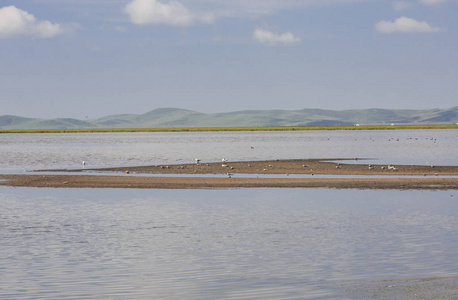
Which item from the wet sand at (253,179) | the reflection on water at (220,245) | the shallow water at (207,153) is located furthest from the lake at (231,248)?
the shallow water at (207,153)

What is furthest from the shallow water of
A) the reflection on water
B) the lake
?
Answer: the lake

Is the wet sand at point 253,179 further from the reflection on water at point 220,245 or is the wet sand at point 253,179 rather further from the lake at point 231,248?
the lake at point 231,248

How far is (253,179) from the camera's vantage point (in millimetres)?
42406

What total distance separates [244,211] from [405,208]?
6620mm

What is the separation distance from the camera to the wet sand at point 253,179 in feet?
126

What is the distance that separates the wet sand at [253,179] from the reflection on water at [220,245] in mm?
6094

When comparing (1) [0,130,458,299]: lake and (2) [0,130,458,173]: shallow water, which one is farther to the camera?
(2) [0,130,458,173]: shallow water

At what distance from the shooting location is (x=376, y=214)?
25781mm

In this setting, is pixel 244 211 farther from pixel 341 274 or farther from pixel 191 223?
pixel 341 274

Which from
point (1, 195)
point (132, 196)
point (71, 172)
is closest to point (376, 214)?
point (132, 196)

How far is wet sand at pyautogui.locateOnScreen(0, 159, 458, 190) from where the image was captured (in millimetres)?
38406

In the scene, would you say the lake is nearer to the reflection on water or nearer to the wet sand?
the reflection on water

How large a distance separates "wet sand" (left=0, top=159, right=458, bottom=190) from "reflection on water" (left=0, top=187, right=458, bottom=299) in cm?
609

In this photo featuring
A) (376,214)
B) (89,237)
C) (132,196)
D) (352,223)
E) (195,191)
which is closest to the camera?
(89,237)
